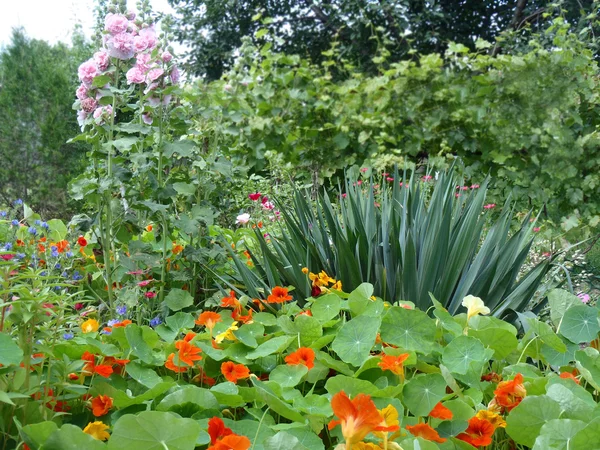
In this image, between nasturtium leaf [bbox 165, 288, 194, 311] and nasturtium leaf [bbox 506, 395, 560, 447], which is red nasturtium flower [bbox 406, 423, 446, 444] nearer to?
nasturtium leaf [bbox 506, 395, 560, 447]

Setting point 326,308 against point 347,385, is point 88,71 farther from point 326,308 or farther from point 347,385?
point 347,385

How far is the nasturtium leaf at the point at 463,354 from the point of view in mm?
1233

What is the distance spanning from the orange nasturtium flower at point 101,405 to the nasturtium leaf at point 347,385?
42 centimetres

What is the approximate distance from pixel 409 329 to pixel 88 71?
1704 millimetres

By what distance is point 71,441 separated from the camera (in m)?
0.87

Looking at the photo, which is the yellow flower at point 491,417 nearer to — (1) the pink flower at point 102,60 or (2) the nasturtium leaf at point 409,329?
(2) the nasturtium leaf at point 409,329

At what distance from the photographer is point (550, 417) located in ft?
3.38

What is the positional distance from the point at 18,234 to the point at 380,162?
10.6ft

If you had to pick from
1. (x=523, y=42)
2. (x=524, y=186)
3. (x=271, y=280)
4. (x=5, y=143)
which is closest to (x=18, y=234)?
(x=271, y=280)

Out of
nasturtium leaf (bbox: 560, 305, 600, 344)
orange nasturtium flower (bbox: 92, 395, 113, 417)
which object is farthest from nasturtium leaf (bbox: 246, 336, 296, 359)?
nasturtium leaf (bbox: 560, 305, 600, 344)

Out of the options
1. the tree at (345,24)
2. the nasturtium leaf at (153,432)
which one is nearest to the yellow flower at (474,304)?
the nasturtium leaf at (153,432)

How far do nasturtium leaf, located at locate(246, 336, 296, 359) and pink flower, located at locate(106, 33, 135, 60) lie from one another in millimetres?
1470

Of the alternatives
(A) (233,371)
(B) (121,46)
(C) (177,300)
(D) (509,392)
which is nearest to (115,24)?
(B) (121,46)

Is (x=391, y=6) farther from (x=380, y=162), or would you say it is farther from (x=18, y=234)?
(x=18, y=234)
